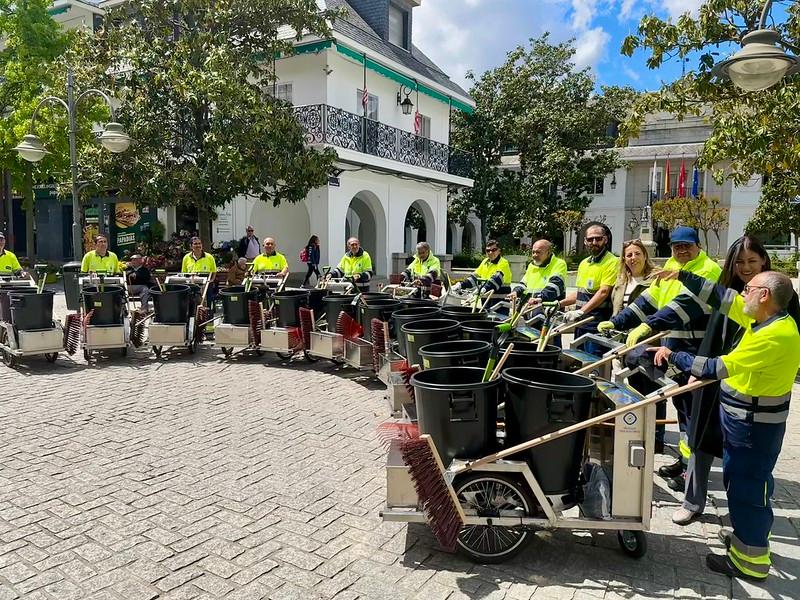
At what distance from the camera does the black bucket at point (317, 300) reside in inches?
327

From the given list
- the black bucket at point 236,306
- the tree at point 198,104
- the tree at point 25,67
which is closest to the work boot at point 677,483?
the black bucket at point 236,306

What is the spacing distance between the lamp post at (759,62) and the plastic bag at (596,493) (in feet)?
12.9

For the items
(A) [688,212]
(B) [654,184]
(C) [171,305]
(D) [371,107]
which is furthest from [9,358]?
(B) [654,184]

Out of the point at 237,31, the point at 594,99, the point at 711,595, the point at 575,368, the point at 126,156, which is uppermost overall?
the point at 594,99

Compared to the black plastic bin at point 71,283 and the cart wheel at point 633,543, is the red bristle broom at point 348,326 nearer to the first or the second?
the cart wheel at point 633,543

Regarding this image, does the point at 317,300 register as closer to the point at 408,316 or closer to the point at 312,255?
the point at 408,316

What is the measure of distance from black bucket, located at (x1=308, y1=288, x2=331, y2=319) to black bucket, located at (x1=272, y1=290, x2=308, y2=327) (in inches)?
5.0

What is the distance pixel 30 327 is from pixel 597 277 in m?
6.92

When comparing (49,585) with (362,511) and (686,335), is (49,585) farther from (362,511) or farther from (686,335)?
(686,335)

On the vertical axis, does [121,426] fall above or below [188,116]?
below

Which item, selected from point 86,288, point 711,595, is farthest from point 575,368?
point 86,288

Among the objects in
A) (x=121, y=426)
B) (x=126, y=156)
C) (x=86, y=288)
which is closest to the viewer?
(x=121, y=426)

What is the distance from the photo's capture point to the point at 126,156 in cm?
1223

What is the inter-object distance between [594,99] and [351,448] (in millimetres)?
24664
